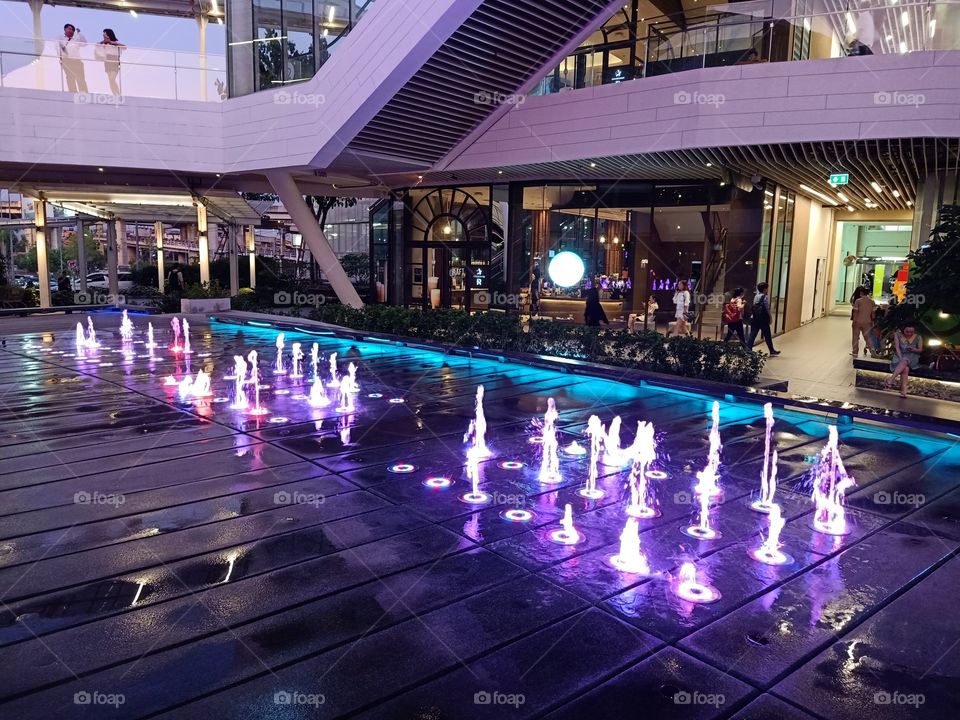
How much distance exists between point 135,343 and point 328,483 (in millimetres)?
12264

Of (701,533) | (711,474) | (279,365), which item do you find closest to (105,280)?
(279,365)

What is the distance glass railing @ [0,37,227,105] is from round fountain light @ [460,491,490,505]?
697 inches

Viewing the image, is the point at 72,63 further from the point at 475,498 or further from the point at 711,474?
the point at 711,474

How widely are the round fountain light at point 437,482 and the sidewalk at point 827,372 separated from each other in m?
6.39

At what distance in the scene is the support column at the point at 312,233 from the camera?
20.1 meters

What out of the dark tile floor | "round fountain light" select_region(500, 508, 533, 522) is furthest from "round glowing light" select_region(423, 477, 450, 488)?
"round fountain light" select_region(500, 508, 533, 522)

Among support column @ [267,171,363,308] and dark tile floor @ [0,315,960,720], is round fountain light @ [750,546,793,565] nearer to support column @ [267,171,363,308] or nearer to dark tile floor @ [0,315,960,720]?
dark tile floor @ [0,315,960,720]

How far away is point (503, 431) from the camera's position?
903 centimetres

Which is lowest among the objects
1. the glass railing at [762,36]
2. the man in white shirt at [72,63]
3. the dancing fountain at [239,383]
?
the dancing fountain at [239,383]

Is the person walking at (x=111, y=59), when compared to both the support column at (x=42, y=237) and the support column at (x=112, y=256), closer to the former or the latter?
the support column at (x=42, y=237)

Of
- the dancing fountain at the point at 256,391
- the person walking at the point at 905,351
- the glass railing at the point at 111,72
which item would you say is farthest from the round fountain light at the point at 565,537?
the glass railing at the point at 111,72

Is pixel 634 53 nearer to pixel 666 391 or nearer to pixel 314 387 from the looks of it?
pixel 666 391

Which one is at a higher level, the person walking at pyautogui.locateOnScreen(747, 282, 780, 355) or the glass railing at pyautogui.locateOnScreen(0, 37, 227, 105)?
the glass railing at pyautogui.locateOnScreen(0, 37, 227, 105)

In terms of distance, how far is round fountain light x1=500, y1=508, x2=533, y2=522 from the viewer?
607 cm
